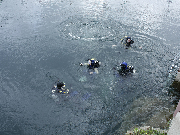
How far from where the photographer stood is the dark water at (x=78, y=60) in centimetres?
1486

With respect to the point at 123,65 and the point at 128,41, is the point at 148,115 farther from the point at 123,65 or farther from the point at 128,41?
the point at 128,41

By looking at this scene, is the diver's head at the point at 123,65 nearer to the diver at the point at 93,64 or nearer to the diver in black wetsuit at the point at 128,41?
the diver at the point at 93,64

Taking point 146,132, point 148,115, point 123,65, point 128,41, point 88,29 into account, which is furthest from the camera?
point 88,29

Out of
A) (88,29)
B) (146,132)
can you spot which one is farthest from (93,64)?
(146,132)

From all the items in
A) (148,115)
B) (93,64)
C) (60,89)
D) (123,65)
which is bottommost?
(148,115)

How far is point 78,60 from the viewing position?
853 inches

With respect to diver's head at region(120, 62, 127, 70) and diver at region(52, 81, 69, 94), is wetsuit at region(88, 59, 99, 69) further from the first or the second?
diver at region(52, 81, 69, 94)

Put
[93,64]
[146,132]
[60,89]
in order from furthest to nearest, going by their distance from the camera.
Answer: [93,64], [60,89], [146,132]

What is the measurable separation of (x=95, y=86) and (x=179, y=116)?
8982 mm

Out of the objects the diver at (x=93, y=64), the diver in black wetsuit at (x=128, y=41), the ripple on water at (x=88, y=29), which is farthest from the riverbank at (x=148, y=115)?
the ripple on water at (x=88, y=29)

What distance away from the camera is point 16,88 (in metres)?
17.8

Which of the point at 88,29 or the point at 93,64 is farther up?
the point at 88,29

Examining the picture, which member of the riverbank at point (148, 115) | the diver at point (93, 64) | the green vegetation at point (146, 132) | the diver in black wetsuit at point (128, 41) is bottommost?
the riverbank at point (148, 115)

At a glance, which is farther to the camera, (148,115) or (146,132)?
(148,115)
